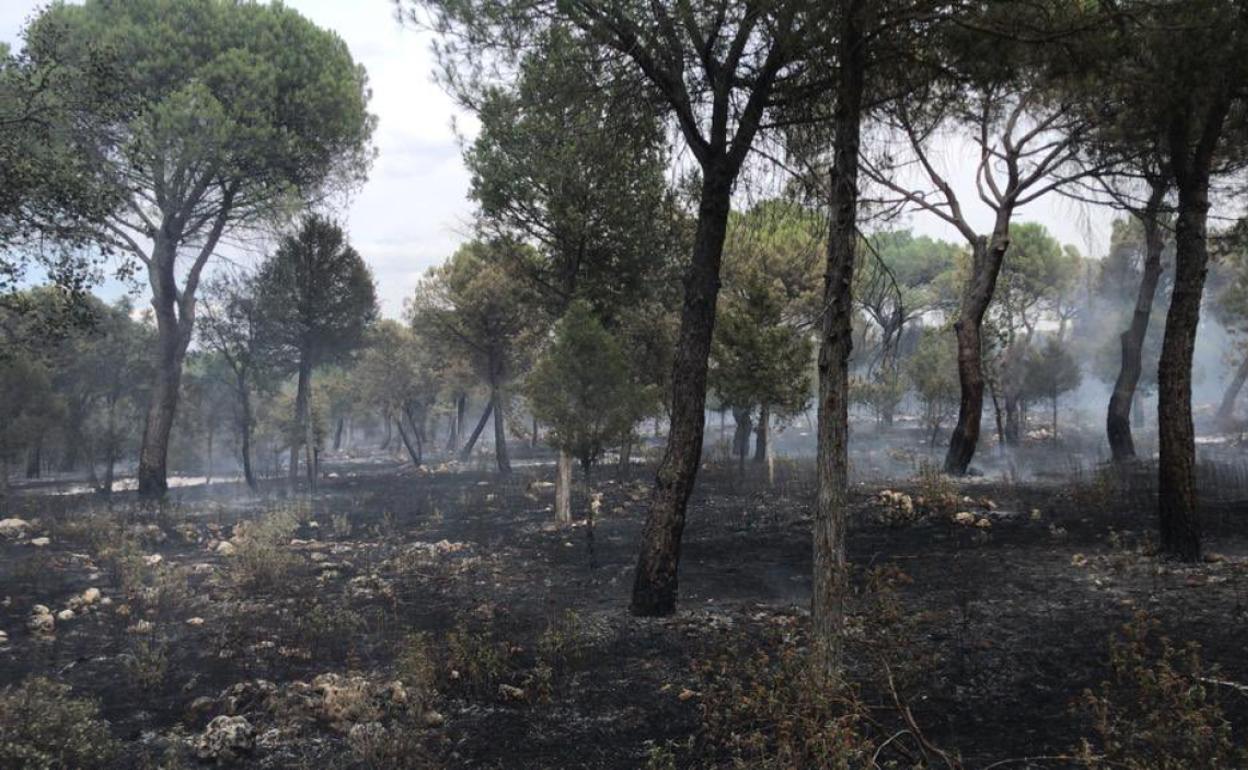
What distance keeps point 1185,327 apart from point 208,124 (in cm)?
2564

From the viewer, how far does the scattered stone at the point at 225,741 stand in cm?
629

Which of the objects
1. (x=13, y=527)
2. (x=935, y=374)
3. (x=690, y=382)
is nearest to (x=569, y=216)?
(x=690, y=382)

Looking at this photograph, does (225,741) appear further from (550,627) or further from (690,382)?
(690,382)

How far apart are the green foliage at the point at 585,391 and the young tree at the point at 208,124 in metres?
15.3

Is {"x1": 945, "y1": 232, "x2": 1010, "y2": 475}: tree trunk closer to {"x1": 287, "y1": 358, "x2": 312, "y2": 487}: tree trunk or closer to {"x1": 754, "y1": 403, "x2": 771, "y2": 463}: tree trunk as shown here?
{"x1": 754, "y1": 403, "x2": 771, "y2": 463}: tree trunk

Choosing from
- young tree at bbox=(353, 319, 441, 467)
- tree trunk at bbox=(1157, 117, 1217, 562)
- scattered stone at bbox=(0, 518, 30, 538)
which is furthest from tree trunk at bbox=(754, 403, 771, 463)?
young tree at bbox=(353, 319, 441, 467)

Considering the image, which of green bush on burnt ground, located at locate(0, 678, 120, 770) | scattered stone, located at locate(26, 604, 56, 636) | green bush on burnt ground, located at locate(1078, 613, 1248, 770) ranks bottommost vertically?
scattered stone, located at locate(26, 604, 56, 636)

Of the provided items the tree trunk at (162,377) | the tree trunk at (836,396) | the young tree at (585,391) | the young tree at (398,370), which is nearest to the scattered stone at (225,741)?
the tree trunk at (836,396)

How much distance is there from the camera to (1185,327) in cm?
971

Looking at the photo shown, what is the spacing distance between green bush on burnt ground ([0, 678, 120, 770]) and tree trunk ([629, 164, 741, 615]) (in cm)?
592

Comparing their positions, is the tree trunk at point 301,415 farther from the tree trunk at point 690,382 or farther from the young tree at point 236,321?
the tree trunk at point 690,382

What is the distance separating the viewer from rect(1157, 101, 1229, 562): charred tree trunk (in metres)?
9.69

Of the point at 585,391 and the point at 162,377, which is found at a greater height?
the point at 162,377

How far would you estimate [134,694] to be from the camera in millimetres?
7973
